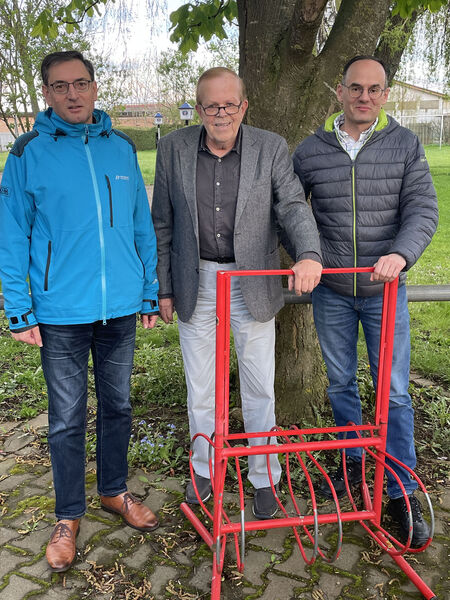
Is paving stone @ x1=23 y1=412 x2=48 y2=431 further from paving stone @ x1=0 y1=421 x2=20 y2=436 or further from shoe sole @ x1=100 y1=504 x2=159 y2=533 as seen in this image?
shoe sole @ x1=100 y1=504 x2=159 y2=533

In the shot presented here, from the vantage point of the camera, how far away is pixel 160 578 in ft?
8.72

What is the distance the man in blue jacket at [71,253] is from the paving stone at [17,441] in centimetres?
113

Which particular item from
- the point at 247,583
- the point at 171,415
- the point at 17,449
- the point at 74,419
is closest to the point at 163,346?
the point at 171,415

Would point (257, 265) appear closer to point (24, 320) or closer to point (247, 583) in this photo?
point (24, 320)

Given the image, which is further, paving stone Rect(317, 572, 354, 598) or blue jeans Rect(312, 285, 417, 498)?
blue jeans Rect(312, 285, 417, 498)

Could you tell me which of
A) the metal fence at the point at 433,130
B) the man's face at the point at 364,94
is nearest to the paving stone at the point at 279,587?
the man's face at the point at 364,94

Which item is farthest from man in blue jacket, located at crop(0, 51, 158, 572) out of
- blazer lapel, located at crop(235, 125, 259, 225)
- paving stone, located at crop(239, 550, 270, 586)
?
paving stone, located at crop(239, 550, 270, 586)

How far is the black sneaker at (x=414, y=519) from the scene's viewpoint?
284 centimetres

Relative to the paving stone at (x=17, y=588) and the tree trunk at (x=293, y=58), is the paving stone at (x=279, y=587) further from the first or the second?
the tree trunk at (x=293, y=58)

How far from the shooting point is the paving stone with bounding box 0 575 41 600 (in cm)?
255

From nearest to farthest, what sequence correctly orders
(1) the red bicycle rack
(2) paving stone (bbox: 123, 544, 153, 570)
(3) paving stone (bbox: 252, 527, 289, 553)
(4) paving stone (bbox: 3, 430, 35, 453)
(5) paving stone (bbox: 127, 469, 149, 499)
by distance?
(1) the red bicycle rack < (2) paving stone (bbox: 123, 544, 153, 570) < (3) paving stone (bbox: 252, 527, 289, 553) < (5) paving stone (bbox: 127, 469, 149, 499) < (4) paving stone (bbox: 3, 430, 35, 453)

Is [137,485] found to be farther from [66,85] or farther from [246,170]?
[66,85]

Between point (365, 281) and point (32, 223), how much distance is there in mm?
1554

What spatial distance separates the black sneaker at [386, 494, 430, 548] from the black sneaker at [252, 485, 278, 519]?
1.95 ft
